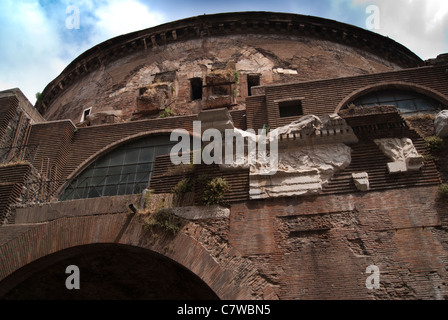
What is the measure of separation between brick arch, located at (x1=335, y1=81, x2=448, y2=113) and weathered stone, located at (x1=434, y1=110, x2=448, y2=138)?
8.79ft

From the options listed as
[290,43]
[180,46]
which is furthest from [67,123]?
[290,43]

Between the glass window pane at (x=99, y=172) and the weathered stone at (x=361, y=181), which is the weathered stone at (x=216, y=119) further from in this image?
the glass window pane at (x=99, y=172)

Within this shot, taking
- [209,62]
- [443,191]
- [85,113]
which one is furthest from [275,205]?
[85,113]

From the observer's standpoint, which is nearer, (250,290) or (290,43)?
(250,290)

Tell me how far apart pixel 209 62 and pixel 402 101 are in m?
6.38

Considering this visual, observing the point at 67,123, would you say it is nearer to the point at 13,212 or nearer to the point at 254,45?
the point at 13,212

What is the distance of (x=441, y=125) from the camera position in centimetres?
648

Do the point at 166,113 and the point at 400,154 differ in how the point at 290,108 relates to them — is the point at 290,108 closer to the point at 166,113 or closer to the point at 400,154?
the point at 400,154

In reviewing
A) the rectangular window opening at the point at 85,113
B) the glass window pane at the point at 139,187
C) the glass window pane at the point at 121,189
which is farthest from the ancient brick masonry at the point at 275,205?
the rectangular window opening at the point at 85,113

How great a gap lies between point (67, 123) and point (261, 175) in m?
6.18

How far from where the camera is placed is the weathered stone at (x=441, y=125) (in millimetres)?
6438

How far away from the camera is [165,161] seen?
7.34 m

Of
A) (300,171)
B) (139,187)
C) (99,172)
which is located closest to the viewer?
(300,171)

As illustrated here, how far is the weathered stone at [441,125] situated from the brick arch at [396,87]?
268cm
